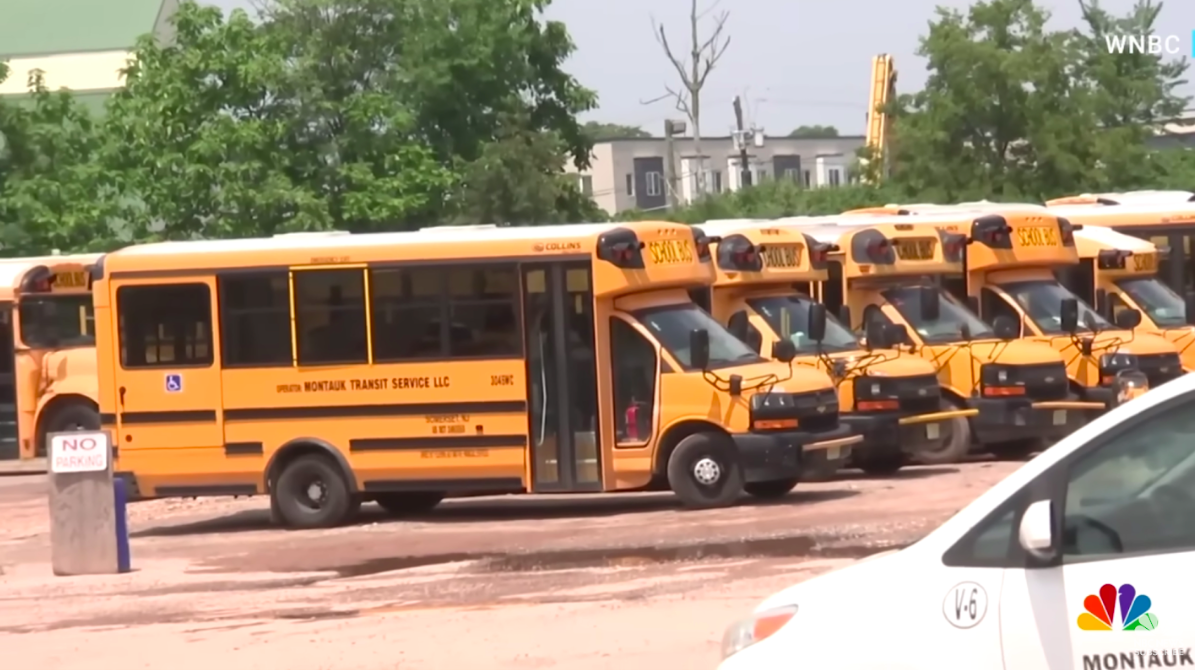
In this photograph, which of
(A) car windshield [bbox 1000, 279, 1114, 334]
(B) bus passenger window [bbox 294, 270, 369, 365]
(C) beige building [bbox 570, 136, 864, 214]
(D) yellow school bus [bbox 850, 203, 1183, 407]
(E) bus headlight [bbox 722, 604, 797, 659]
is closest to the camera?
(E) bus headlight [bbox 722, 604, 797, 659]

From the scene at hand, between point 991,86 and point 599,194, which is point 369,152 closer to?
point 991,86

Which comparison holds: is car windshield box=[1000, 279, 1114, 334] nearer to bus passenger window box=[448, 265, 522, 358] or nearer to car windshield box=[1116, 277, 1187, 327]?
car windshield box=[1116, 277, 1187, 327]

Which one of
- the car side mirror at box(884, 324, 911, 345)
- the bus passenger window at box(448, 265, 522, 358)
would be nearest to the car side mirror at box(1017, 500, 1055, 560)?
the bus passenger window at box(448, 265, 522, 358)

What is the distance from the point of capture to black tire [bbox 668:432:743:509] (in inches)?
709

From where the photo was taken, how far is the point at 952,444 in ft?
69.8

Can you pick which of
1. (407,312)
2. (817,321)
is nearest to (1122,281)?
(817,321)

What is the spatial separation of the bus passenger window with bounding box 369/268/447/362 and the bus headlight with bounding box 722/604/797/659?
12048 mm

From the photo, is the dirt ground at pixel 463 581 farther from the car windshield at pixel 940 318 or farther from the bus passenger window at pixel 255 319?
the bus passenger window at pixel 255 319

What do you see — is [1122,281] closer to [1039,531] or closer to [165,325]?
[165,325]

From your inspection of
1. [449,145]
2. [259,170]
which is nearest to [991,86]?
[449,145]

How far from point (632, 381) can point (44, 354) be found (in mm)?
13700

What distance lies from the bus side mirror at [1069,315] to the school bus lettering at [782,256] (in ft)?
10.9

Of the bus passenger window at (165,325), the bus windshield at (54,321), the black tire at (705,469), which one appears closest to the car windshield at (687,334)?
the black tire at (705,469)

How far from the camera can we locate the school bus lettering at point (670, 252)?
1847cm
